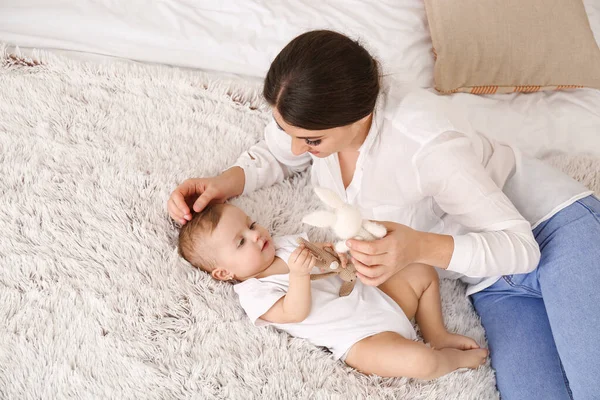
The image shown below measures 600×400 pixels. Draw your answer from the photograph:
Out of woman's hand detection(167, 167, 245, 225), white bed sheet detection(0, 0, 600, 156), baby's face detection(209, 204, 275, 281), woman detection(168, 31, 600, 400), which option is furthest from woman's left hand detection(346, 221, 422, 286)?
white bed sheet detection(0, 0, 600, 156)

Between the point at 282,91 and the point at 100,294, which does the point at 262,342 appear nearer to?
the point at 100,294

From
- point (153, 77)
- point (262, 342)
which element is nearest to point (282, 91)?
point (262, 342)

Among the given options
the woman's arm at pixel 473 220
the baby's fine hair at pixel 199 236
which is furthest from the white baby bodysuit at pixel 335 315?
the woman's arm at pixel 473 220

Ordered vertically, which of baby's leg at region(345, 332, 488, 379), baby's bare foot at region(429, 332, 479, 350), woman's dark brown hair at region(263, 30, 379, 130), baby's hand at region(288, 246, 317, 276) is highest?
woman's dark brown hair at region(263, 30, 379, 130)

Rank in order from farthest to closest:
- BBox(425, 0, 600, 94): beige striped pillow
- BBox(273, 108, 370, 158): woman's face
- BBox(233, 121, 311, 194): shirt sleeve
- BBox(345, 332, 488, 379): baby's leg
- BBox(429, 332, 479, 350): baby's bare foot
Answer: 1. BBox(425, 0, 600, 94): beige striped pillow
2. BBox(233, 121, 311, 194): shirt sleeve
3. BBox(429, 332, 479, 350): baby's bare foot
4. BBox(345, 332, 488, 379): baby's leg
5. BBox(273, 108, 370, 158): woman's face

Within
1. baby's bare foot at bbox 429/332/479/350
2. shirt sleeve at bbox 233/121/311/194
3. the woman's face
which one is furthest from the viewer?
shirt sleeve at bbox 233/121/311/194

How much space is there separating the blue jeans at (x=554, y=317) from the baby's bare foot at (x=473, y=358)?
3 centimetres

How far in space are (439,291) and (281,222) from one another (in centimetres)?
43

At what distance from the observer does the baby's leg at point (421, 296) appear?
125 cm

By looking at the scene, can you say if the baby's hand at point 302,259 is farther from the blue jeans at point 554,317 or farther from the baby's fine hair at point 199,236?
the blue jeans at point 554,317

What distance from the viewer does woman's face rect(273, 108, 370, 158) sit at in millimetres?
1002

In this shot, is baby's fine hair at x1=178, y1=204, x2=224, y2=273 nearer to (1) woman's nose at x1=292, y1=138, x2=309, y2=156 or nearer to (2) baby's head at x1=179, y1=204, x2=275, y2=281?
(2) baby's head at x1=179, y1=204, x2=275, y2=281

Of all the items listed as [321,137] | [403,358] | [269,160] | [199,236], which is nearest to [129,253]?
[199,236]

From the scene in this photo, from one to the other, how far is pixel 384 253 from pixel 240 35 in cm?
105
